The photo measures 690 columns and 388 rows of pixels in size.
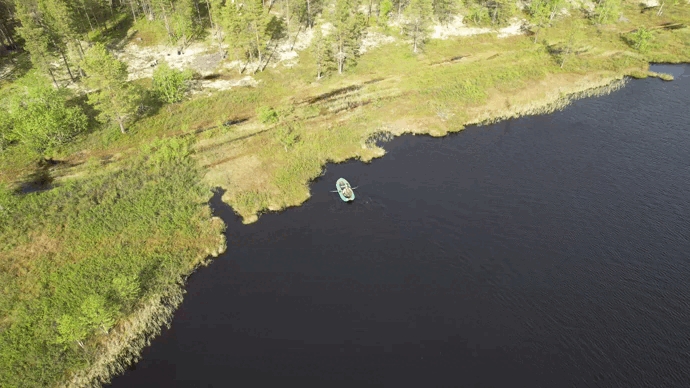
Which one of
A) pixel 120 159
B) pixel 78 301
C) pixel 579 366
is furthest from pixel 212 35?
pixel 579 366

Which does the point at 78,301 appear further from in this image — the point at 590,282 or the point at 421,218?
the point at 590,282

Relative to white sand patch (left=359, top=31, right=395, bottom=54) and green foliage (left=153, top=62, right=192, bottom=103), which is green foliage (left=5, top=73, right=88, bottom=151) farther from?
white sand patch (left=359, top=31, right=395, bottom=54)

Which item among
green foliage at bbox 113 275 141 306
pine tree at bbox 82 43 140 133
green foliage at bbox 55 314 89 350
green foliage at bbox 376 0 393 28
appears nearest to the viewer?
green foliage at bbox 55 314 89 350

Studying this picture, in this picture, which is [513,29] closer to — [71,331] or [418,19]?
[418,19]

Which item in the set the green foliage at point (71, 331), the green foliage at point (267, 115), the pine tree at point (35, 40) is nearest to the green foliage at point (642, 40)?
the green foliage at point (267, 115)

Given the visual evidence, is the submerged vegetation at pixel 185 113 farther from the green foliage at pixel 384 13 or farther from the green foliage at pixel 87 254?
the green foliage at pixel 384 13

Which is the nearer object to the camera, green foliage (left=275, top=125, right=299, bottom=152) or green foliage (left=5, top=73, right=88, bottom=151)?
green foliage (left=5, top=73, right=88, bottom=151)

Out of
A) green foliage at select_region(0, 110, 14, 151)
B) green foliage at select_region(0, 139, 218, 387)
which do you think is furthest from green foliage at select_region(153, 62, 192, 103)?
green foliage at select_region(0, 110, 14, 151)

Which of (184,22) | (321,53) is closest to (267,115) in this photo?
(321,53)
